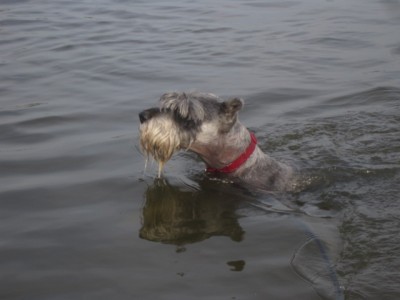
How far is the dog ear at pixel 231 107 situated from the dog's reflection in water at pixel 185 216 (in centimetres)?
90

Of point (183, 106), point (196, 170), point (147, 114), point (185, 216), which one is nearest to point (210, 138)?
point (183, 106)

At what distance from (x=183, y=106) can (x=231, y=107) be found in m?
0.55

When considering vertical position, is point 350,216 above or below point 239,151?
below

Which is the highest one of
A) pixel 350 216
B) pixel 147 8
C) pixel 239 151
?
pixel 147 8

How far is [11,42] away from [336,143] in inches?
334

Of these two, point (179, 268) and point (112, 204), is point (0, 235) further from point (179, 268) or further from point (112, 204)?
point (179, 268)

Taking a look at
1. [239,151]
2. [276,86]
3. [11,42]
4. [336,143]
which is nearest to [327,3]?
[276,86]

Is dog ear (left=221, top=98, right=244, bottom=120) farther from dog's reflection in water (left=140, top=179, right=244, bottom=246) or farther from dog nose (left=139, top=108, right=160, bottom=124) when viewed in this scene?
dog's reflection in water (left=140, top=179, right=244, bottom=246)

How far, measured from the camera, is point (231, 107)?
6.12 metres

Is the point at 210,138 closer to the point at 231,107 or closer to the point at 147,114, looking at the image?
the point at 231,107

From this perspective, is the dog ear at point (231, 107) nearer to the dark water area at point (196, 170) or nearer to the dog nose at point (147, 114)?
the dog nose at point (147, 114)

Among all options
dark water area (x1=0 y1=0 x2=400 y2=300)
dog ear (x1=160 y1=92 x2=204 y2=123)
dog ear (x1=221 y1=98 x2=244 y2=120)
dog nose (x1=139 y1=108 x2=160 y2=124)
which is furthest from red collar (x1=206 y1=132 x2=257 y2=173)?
dog nose (x1=139 y1=108 x2=160 y2=124)

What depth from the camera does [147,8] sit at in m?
17.8

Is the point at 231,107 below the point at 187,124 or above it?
above
